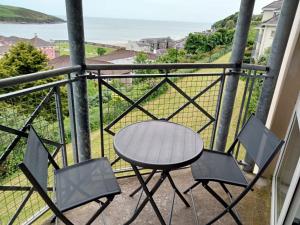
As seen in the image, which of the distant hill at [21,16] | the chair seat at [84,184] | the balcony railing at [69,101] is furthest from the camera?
the distant hill at [21,16]

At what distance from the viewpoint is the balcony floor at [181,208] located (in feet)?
7.04

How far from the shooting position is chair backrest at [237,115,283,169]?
169 cm

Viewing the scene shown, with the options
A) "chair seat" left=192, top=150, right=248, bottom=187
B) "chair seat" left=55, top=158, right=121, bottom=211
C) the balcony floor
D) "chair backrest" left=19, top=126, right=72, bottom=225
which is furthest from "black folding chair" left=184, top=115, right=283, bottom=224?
"chair backrest" left=19, top=126, right=72, bottom=225

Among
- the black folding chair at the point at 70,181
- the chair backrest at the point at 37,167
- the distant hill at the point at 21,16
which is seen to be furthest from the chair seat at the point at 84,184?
the distant hill at the point at 21,16

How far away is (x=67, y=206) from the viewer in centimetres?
154

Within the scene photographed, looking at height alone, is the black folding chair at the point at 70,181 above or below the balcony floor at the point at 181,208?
above

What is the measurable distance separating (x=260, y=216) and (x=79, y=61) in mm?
2283

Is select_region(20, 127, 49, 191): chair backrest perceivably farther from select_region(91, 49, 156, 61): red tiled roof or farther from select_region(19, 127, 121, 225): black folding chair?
select_region(91, 49, 156, 61): red tiled roof

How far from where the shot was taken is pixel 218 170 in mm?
1988

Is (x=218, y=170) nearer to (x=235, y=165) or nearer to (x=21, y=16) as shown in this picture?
(x=235, y=165)

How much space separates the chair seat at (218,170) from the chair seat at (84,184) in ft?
2.33

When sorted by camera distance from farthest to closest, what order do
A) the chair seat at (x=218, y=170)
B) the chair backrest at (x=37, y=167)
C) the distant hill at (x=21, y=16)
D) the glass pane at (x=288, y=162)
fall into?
the distant hill at (x=21, y=16) < the glass pane at (x=288, y=162) < the chair seat at (x=218, y=170) < the chair backrest at (x=37, y=167)

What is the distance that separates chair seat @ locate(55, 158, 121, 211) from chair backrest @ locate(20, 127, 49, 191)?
0.21 metres

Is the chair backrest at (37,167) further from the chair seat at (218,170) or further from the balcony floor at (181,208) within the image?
the chair seat at (218,170)
